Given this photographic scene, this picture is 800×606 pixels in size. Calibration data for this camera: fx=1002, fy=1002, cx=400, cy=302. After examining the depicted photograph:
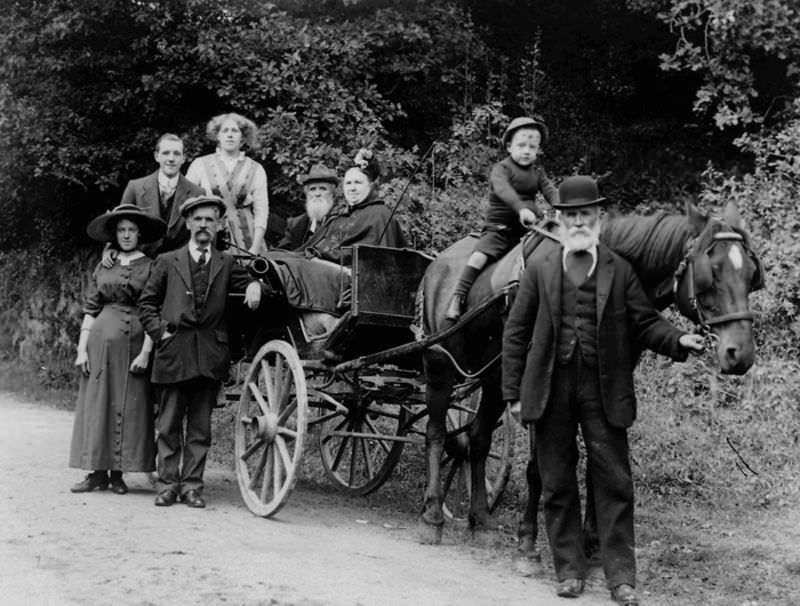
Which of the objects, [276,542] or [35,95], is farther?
[35,95]

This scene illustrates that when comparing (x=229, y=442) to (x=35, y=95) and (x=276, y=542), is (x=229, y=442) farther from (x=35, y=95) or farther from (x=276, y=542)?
(x=35, y=95)

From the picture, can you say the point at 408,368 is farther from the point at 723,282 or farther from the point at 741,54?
the point at 741,54

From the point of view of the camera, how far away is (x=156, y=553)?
19.3ft

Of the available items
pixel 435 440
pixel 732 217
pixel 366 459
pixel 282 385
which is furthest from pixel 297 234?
pixel 732 217

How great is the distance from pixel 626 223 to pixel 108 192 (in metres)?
12.2

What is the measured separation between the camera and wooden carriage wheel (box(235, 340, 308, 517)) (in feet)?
23.0

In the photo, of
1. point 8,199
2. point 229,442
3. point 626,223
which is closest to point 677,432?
point 626,223

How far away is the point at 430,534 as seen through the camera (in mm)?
6914

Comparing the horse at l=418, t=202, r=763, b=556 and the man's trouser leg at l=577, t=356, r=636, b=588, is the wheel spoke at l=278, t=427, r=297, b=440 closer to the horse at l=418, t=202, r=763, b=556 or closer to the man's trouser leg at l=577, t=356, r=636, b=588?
the horse at l=418, t=202, r=763, b=556

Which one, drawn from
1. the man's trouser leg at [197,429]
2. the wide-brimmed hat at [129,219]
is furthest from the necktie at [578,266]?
the wide-brimmed hat at [129,219]

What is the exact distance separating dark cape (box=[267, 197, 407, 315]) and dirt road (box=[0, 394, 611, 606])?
→ 1.65 meters

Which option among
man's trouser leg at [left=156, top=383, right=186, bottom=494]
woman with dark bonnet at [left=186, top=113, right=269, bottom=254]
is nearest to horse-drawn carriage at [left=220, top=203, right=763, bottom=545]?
man's trouser leg at [left=156, top=383, right=186, bottom=494]

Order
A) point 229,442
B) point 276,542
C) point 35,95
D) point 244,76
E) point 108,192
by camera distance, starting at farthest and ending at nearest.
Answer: point 108,192 < point 35,95 < point 244,76 < point 229,442 < point 276,542

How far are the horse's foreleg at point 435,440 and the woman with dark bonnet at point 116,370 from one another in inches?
90.3
